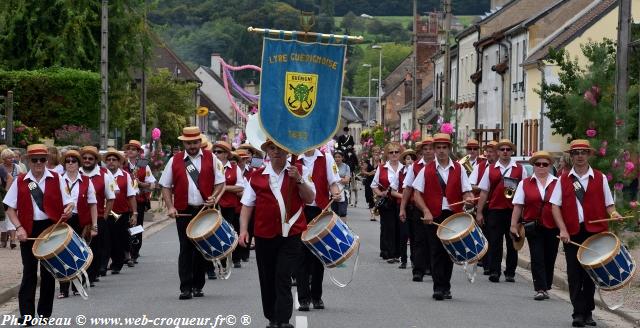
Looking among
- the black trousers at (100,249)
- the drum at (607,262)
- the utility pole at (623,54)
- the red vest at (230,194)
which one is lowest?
the black trousers at (100,249)

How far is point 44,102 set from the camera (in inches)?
1714

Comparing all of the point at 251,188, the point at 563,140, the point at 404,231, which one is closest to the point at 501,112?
the point at 563,140

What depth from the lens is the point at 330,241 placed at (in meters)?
13.0

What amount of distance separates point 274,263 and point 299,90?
156 cm

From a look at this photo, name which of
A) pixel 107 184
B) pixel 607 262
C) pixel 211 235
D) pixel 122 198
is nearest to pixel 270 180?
pixel 211 235

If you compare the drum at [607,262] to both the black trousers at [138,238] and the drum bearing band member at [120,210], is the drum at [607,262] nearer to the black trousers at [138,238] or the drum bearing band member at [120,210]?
the drum bearing band member at [120,210]

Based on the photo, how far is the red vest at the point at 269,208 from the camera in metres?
12.1

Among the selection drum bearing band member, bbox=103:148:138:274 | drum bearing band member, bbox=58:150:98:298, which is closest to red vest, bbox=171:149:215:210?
drum bearing band member, bbox=58:150:98:298

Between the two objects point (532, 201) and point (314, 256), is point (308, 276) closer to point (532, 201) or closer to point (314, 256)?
point (314, 256)

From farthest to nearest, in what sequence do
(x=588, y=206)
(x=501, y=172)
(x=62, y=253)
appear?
(x=501, y=172) < (x=588, y=206) < (x=62, y=253)

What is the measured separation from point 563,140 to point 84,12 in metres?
16.9

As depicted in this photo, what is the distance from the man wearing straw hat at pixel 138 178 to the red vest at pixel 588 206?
8.64m

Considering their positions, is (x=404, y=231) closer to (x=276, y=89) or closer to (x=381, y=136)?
(x=276, y=89)

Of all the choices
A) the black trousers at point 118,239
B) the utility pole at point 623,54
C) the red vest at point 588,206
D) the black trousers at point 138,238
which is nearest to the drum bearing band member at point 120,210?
the black trousers at point 118,239
